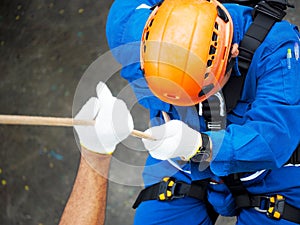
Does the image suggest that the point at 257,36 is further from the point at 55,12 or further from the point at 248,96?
the point at 55,12

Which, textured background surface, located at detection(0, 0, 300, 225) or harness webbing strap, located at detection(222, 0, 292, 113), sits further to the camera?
textured background surface, located at detection(0, 0, 300, 225)

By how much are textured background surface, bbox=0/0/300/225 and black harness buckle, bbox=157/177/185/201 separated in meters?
0.74

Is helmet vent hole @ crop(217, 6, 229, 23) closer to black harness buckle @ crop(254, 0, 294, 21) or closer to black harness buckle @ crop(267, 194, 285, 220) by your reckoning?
black harness buckle @ crop(254, 0, 294, 21)

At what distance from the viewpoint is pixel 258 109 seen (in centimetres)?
148

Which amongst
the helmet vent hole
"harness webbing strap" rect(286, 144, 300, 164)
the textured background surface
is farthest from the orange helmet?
the textured background surface

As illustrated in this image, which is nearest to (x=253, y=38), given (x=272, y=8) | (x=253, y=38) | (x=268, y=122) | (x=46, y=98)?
(x=253, y=38)

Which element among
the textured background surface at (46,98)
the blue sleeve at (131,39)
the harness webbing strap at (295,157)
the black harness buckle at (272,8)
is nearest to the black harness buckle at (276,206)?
the harness webbing strap at (295,157)

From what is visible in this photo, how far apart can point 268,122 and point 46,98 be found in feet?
5.28

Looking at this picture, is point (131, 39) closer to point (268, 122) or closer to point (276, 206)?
point (268, 122)

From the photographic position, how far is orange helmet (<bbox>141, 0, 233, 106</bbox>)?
1.45 meters

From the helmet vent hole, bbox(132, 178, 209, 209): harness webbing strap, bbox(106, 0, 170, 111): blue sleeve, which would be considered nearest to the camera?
the helmet vent hole

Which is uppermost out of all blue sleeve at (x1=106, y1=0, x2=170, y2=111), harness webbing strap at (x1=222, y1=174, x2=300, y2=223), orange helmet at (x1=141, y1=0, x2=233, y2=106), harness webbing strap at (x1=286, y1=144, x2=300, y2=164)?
orange helmet at (x1=141, y1=0, x2=233, y2=106)

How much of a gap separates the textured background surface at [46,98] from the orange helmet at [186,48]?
1057 mm

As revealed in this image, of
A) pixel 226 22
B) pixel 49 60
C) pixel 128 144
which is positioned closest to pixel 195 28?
pixel 226 22
